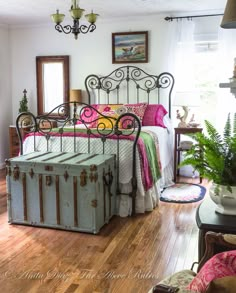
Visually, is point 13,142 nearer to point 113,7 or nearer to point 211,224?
point 113,7

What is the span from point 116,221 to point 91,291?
127 centimetres

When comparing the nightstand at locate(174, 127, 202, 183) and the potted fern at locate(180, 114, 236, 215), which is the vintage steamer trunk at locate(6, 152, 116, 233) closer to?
the potted fern at locate(180, 114, 236, 215)

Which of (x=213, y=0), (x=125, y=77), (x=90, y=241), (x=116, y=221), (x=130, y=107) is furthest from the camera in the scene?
(x=125, y=77)

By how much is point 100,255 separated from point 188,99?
270 cm

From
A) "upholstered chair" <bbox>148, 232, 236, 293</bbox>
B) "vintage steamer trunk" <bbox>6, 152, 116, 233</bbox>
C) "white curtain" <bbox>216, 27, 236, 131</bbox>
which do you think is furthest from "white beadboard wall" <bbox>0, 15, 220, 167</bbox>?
"upholstered chair" <bbox>148, 232, 236, 293</bbox>

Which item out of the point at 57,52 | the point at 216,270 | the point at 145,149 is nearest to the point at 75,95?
the point at 57,52

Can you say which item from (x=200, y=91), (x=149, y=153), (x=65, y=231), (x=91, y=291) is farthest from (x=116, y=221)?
(x=200, y=91)

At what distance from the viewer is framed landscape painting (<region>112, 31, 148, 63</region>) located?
207 inches

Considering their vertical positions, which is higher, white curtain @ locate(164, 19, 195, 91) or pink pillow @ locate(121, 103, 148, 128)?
white curtain @ locate(164, 19, 195, 91)

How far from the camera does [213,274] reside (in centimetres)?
106

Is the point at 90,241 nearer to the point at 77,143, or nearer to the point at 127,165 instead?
the point at 127,165

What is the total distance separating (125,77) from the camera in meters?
5.45

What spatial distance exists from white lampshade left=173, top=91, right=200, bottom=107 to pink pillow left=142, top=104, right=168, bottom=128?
0.28 meters

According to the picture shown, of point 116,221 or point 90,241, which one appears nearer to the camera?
point 90,241
